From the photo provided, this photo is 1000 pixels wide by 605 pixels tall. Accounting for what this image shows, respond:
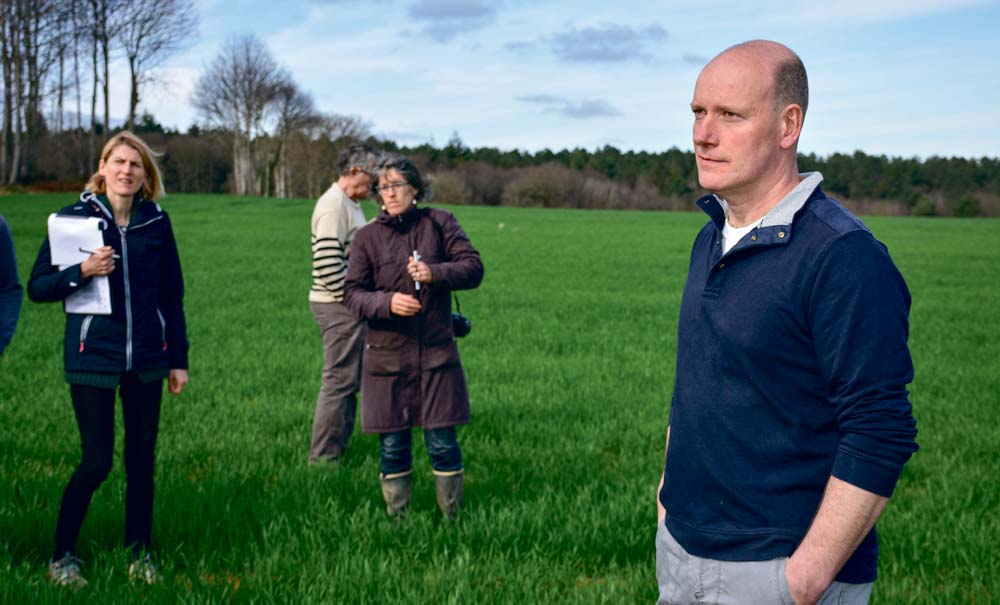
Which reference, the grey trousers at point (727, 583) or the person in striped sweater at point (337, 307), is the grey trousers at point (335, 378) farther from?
the grey trousers at point (727, 583)

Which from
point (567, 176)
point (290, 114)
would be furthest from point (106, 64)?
point (567, 176)

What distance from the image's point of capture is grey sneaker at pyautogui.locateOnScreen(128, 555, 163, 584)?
4.19m

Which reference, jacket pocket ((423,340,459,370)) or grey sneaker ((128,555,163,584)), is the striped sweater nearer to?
jacket pocket ((423,340,459,370))

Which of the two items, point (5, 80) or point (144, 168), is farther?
point (5, 80)

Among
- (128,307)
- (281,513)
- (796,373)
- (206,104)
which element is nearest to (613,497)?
(281,513)

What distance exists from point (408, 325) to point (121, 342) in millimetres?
1468

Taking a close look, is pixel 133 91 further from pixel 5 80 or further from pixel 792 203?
pixel 792 203

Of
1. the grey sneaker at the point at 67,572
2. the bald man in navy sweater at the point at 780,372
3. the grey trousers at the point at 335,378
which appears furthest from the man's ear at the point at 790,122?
the grey trousers at the point at 335,378

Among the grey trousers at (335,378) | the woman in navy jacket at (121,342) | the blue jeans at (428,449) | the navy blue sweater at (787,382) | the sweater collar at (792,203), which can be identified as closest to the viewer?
the navy blue sweater at (787,382)

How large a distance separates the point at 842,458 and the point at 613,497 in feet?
12.4

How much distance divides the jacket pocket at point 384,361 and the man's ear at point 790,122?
3205 millimetres

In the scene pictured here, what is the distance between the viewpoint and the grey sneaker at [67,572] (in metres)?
4.10

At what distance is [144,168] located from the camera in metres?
4.45

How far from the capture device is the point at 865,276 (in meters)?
1.87
